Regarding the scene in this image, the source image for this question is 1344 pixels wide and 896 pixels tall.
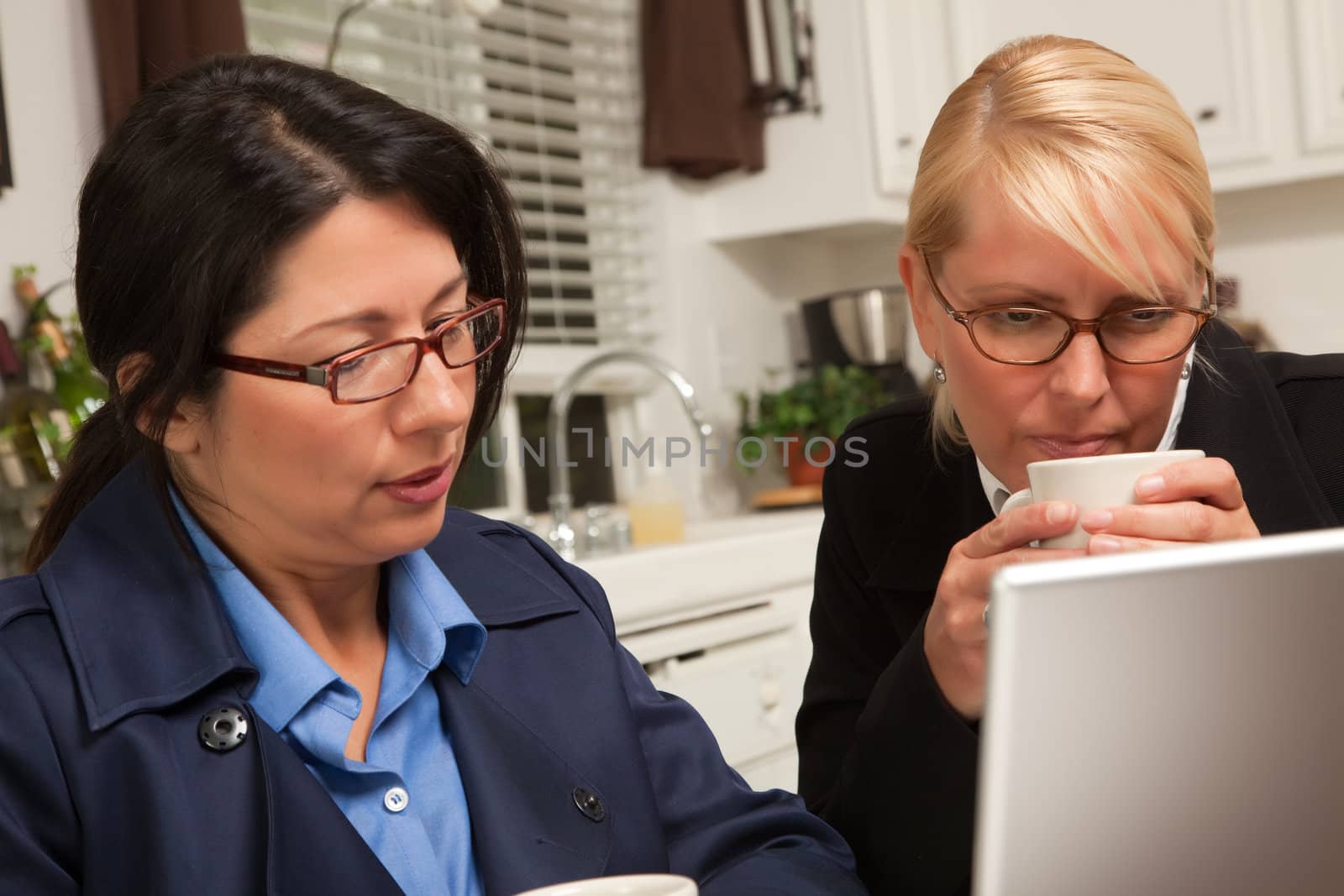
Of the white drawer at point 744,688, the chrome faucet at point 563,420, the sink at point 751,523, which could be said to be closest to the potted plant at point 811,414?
the sink at point 751,523

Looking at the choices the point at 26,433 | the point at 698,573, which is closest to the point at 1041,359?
the point at 698,573

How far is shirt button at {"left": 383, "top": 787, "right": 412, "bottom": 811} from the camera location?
911 mm

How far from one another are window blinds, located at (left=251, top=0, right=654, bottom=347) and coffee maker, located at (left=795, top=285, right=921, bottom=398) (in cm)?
43

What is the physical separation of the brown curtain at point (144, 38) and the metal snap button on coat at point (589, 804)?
150 centimetres

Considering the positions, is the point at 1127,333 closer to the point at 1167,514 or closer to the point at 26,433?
the point at 1167,514

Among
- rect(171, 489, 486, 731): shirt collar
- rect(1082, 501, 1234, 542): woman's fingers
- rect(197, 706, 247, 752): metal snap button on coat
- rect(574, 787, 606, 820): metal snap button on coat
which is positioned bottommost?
rect(574, 787, 606, 820): metal snap button on coat

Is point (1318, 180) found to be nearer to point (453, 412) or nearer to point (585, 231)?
point (585, 231)

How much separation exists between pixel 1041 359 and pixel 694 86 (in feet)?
7.96

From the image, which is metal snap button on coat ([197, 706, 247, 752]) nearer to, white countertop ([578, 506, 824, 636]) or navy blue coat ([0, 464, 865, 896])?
navy blue coat ([0, 464, 865, 896])

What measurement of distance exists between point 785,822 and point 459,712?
9.5 inches

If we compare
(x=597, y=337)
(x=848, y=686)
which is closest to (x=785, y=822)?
(x=848, y=686)

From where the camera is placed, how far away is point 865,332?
343 centimetres

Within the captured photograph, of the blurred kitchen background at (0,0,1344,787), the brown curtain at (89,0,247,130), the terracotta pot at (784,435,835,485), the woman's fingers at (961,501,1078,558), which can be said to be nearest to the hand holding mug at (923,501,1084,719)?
the woman's fingers at (961,501,1078,558)

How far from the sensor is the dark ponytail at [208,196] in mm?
890
